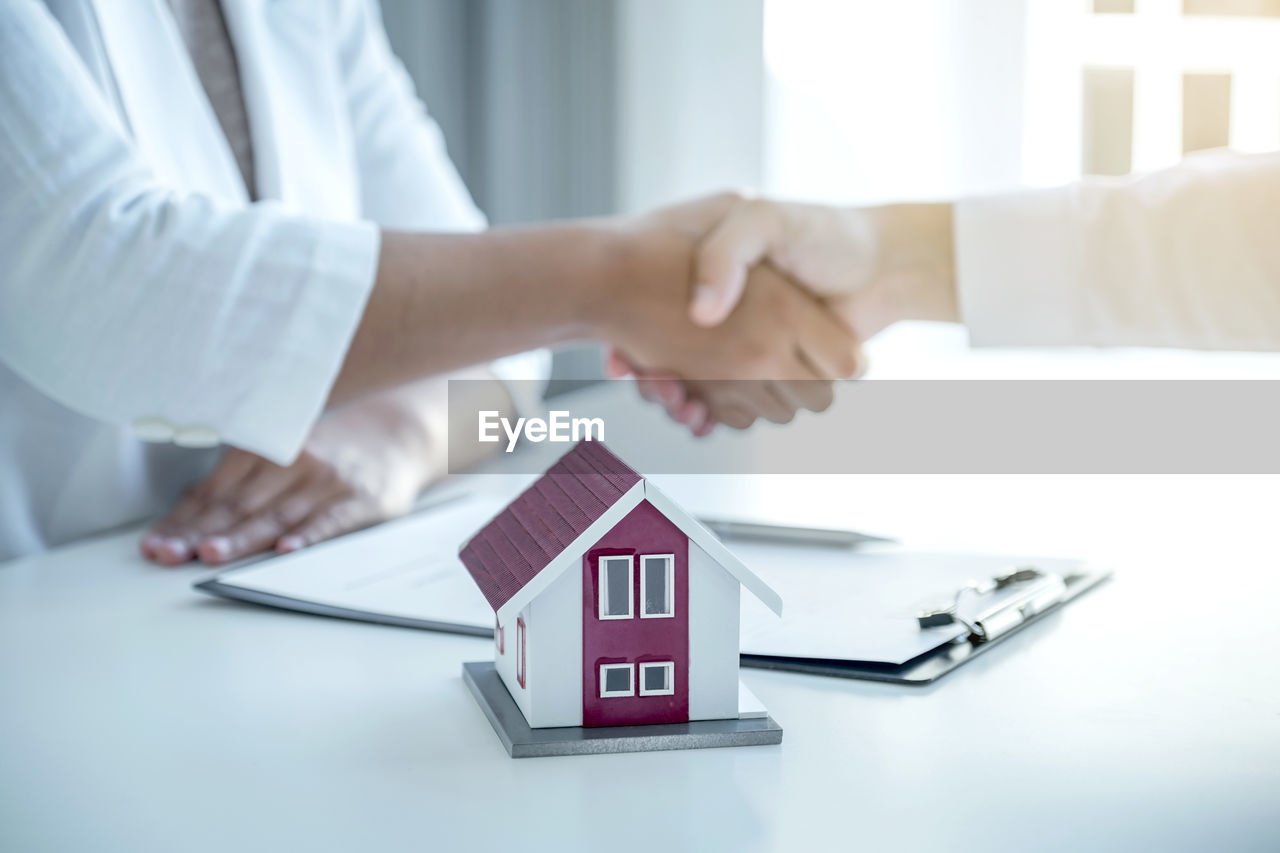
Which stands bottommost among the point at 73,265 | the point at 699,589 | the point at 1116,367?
the point at 1116,367

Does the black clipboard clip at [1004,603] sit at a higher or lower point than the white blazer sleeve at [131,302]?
lower

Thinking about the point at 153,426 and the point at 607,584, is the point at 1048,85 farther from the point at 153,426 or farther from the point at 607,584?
the point at 607,584

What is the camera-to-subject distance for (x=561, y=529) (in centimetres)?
46

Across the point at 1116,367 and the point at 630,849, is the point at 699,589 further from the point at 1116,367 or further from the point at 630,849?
the point at 1116,367

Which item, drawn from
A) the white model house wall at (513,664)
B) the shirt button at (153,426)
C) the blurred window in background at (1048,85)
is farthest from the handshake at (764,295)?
the blurred window in background at (1048,85)

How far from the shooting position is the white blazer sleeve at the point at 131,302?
723 mm

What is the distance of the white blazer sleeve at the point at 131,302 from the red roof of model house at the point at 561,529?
0.27m

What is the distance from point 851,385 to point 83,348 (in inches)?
46.9

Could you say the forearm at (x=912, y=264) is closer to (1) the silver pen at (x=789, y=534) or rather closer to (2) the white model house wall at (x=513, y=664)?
(1) the silver pen at (x=789, y=534)

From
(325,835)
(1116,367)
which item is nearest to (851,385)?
(1116,367)

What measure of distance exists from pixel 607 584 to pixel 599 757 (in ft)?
0.22

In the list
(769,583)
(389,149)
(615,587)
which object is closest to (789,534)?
(769,583)

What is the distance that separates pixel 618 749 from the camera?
0.45 metres

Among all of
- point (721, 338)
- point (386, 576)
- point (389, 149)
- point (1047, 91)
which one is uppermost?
point (1047, 91)
